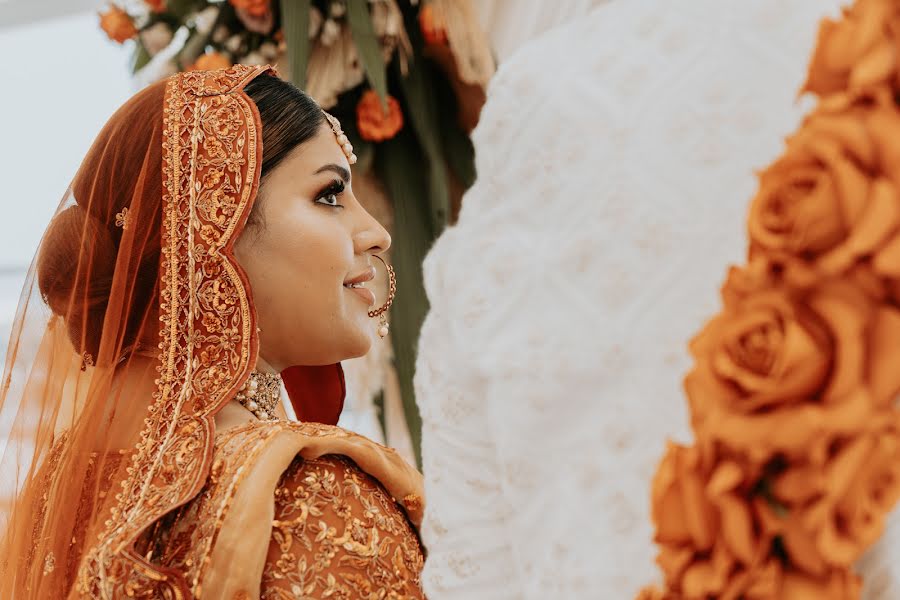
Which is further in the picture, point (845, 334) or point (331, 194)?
point (331, 194)

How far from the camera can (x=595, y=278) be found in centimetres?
44

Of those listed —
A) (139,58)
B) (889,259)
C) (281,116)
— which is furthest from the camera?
(139,58)

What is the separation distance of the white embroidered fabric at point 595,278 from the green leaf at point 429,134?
0.94 metres

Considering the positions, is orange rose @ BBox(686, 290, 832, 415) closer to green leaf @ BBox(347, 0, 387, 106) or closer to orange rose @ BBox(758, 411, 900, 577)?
orange rose @ BBox(758, 411, 900, 577)

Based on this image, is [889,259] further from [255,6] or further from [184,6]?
[184,6]

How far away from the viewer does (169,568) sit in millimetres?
868

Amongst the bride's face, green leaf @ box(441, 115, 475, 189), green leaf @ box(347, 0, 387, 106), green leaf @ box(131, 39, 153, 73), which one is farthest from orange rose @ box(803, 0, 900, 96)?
green leaf @ box(131, 39, 153, 73)

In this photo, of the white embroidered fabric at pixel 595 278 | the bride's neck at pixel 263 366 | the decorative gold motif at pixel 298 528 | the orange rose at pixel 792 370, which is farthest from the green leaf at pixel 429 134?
the orange rose at pixel 792 370

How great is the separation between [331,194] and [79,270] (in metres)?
0.28

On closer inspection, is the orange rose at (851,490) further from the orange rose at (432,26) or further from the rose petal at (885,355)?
the orange rose at (432,26)

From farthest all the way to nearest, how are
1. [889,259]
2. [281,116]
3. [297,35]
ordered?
[297,35] → [281,116] → [889,259]

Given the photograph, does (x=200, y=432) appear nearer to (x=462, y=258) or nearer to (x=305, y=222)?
(x=305, y=222)

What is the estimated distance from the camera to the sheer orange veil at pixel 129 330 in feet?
3.25

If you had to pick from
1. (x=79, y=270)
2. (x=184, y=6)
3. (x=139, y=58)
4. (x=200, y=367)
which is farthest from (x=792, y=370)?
(x=139, y=58)
